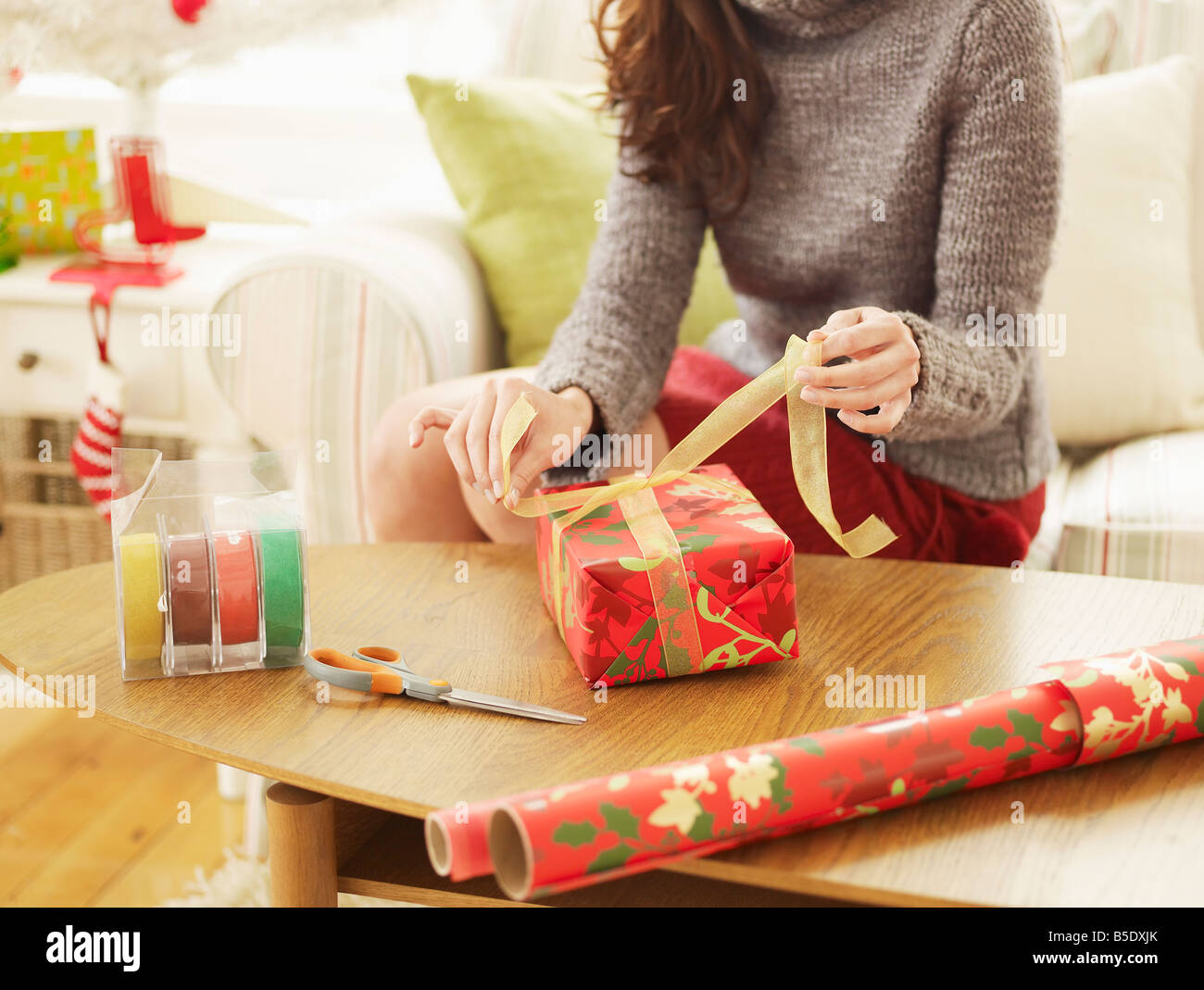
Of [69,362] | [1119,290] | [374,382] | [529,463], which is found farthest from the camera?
[69,362]

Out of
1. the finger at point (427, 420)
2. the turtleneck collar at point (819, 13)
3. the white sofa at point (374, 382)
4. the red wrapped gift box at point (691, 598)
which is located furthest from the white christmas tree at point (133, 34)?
the red wrapped gift box at point (691, 598)

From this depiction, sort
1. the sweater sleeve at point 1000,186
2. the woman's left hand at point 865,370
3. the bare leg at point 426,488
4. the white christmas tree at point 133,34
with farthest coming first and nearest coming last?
the white christmas tree at point 133,34, the bare leg at point 426,488, the sweater sleeve at point 1000,186, the woman's left hand at point 865,370

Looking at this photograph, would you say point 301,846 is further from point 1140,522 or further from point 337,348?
point 1140,522

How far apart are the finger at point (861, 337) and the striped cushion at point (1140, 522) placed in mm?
525

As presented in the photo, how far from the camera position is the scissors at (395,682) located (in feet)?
2.26

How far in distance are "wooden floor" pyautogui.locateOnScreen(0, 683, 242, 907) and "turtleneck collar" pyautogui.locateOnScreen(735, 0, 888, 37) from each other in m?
Answer: 0.95

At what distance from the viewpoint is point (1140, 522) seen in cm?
119

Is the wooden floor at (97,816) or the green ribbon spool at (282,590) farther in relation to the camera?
the wooden floor at (97,816)

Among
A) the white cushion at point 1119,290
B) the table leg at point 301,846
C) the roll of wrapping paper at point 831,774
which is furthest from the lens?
the white cushion at point 1119,290

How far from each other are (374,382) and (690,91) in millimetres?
452

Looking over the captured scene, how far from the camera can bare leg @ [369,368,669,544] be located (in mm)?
1085

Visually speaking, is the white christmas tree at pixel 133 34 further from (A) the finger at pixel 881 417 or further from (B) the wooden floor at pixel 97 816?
(A) the finger at pixel 881 417

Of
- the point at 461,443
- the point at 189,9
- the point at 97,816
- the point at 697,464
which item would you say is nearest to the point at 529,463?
the point at 461,443

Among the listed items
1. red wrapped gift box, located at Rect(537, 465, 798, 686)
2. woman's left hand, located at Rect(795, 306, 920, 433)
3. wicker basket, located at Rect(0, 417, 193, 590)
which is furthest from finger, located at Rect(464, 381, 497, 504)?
wicker basket, located at Rect(0, 417, 193, 590)
